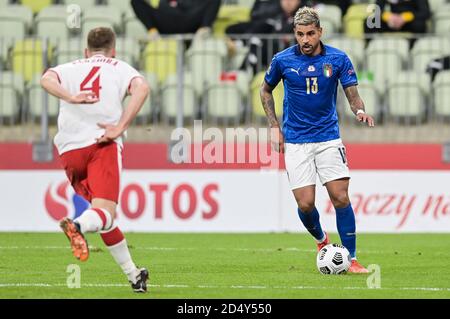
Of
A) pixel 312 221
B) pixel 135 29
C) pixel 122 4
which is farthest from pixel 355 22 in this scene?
pixel 312 221

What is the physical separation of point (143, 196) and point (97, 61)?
824cm

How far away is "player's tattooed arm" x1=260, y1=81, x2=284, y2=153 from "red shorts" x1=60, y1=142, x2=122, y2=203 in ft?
8.00

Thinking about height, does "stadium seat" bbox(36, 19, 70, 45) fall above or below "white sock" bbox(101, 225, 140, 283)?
above

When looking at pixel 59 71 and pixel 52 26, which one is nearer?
pixel 59 71

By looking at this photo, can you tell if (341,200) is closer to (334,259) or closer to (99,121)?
(334,259)

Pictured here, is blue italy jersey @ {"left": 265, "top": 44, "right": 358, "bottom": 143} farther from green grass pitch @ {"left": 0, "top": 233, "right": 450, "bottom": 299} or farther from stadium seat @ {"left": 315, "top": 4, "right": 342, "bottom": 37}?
stadium seat @ {"left": 315, "top": 4, "right": 342, "bottom": 37}

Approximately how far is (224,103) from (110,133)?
9086 mm

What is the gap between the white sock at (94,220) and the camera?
344 inches

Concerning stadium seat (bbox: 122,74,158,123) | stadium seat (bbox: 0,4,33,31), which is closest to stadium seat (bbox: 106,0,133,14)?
stadium seat (bbox: 0,4,33,31)

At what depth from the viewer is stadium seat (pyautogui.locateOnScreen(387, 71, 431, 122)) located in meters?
18.2

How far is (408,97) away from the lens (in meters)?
18.2

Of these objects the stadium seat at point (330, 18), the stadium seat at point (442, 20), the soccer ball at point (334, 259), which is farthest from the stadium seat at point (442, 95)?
the soccer ball at point (334, 259)

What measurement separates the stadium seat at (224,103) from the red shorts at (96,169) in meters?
8.83

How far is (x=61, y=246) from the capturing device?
14797 mm
